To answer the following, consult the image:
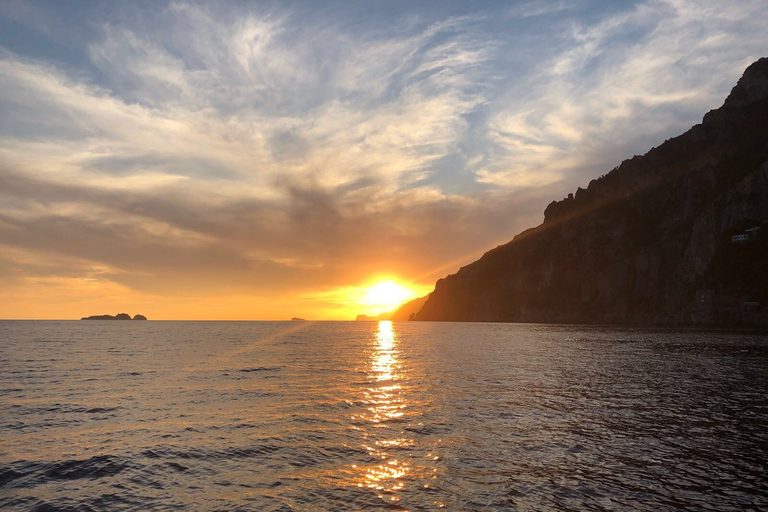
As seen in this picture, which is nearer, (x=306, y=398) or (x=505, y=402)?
(x=505, y=402)

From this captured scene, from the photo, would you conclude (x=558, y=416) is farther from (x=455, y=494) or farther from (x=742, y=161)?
(x=742, y=161)

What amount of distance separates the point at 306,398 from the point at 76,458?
1757 centimetres

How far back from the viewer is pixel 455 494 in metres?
16.2

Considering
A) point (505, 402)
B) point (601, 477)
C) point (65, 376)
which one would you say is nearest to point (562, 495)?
point (601, 477)

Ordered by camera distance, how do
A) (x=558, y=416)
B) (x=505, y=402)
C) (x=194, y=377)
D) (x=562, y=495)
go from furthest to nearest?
(x=194, y=377) → (x=505, y=402) → (x=558, y=416) → (x=562, y=495)

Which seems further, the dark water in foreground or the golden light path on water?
the golden light path on water

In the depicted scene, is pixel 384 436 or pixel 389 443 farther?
pixel 384 436

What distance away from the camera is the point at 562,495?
1594cm

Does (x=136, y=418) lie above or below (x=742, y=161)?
below

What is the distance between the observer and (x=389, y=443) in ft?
75.4

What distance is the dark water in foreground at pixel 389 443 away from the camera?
16.3 m

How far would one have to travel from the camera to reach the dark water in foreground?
53.4 feet

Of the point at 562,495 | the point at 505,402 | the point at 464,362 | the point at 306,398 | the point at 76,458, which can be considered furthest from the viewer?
the point at 464,362

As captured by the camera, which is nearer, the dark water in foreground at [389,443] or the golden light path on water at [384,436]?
the dark water in foreground at [389,443]
